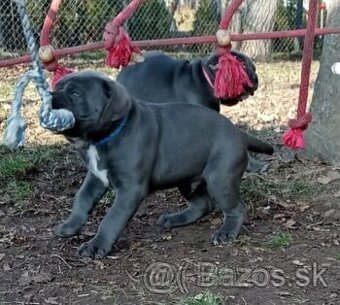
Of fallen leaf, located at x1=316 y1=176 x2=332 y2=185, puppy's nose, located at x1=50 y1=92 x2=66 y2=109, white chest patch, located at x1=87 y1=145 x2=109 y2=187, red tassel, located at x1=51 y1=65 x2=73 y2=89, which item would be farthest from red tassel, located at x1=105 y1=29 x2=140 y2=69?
fallen leaf, located at x1=316 y1=176 x2=332 y2=185

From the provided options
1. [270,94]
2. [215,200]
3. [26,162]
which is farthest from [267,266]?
[270,94]

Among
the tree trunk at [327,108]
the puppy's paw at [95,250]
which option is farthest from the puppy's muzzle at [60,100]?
the tree trunk at [327,108]

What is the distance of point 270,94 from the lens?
10.1 meters

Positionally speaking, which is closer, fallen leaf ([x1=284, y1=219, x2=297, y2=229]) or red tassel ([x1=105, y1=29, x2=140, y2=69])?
red tassel ([x1=105, y1=29, x2=140, y2=69])

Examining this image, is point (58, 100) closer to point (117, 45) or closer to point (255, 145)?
point (117, 45)

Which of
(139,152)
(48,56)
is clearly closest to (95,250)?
(139,152)

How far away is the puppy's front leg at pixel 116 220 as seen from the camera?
4.02 meters

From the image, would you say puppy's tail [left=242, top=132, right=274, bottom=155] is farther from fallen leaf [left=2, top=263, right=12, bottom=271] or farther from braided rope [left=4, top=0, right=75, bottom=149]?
fallen leaf [left=2, top=263, right=12, bottom=271]

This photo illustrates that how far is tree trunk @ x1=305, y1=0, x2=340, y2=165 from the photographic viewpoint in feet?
19.0

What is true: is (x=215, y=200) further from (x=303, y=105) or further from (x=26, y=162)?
(x=26, y=162)

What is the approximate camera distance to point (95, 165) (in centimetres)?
407

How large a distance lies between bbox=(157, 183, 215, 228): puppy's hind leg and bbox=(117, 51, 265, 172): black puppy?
1.26m

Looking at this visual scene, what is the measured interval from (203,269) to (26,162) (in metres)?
2.50

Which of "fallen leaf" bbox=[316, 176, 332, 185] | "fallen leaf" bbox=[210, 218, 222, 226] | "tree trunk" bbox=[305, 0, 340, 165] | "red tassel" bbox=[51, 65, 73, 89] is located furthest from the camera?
"tree trunk" bbox=[305, 0, 340, 165]
